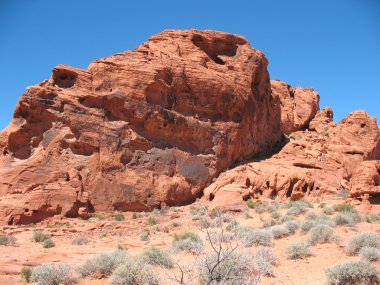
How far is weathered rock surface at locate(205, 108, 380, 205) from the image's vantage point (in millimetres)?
20828

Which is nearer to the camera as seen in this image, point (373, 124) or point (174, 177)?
point (174, 177)

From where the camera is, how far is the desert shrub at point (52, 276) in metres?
7.61

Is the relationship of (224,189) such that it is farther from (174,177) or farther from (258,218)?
(258,218)

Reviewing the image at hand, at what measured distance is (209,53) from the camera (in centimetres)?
2628

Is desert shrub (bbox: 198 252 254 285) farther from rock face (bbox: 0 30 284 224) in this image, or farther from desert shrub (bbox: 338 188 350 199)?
desert shrub (bbox: 338 188 350 199)

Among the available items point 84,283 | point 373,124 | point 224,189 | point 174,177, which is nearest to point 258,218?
point 224,189

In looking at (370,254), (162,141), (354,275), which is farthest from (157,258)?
(162,141)

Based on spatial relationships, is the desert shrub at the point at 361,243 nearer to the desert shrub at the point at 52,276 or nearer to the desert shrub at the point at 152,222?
the desert shrub at the point at 52,276

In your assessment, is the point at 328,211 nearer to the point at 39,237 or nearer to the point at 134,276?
the point at 39,237

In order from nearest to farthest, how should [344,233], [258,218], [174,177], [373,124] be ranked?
[344,233]
[258,218]
[174,177]
[373,124]

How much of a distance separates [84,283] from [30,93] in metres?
13.8

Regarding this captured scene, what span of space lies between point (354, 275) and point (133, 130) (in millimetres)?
15936

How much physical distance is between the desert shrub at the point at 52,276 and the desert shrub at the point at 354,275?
17.3 ft

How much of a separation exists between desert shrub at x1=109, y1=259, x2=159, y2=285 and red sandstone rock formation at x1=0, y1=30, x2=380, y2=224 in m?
10.9
